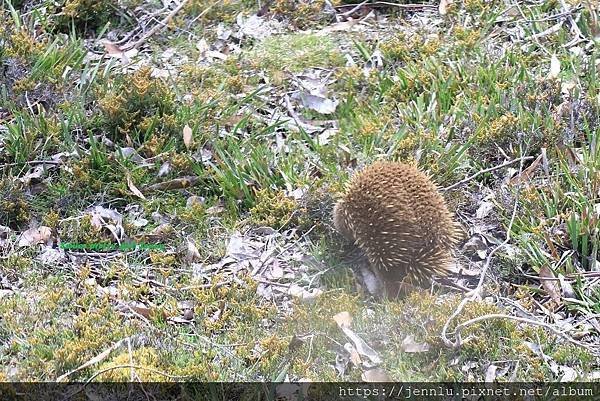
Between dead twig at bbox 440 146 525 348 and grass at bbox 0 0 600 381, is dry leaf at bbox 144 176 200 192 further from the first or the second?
dead twig at bbox 440 146 525 348

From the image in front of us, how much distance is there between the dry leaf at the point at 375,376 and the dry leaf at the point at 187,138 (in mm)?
1952

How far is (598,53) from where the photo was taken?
550 cm

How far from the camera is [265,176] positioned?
4.80 meters

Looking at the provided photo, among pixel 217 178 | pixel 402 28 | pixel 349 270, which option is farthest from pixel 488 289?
pixel 402 28

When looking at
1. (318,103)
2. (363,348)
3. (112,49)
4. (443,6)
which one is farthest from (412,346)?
(112,49)

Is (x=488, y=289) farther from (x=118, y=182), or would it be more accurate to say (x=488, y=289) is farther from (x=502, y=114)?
(x=118, y=182)

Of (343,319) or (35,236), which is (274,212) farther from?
(35,236)

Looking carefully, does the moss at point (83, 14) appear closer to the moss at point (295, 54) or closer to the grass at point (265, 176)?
the grass at point (265, 176)

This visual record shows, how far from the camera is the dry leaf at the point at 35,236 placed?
446 centimetres

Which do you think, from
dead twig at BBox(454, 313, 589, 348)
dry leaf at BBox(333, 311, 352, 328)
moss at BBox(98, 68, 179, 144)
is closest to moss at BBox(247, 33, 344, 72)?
moss at BBox(98, 68, 179, 144)

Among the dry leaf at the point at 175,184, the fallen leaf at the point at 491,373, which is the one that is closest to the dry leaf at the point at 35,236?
the dry leaf at the point at 175,184

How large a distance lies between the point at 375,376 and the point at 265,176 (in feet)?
5.03

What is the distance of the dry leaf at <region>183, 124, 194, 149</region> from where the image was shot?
5004 mm

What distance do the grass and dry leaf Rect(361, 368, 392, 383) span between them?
0.19 feet
